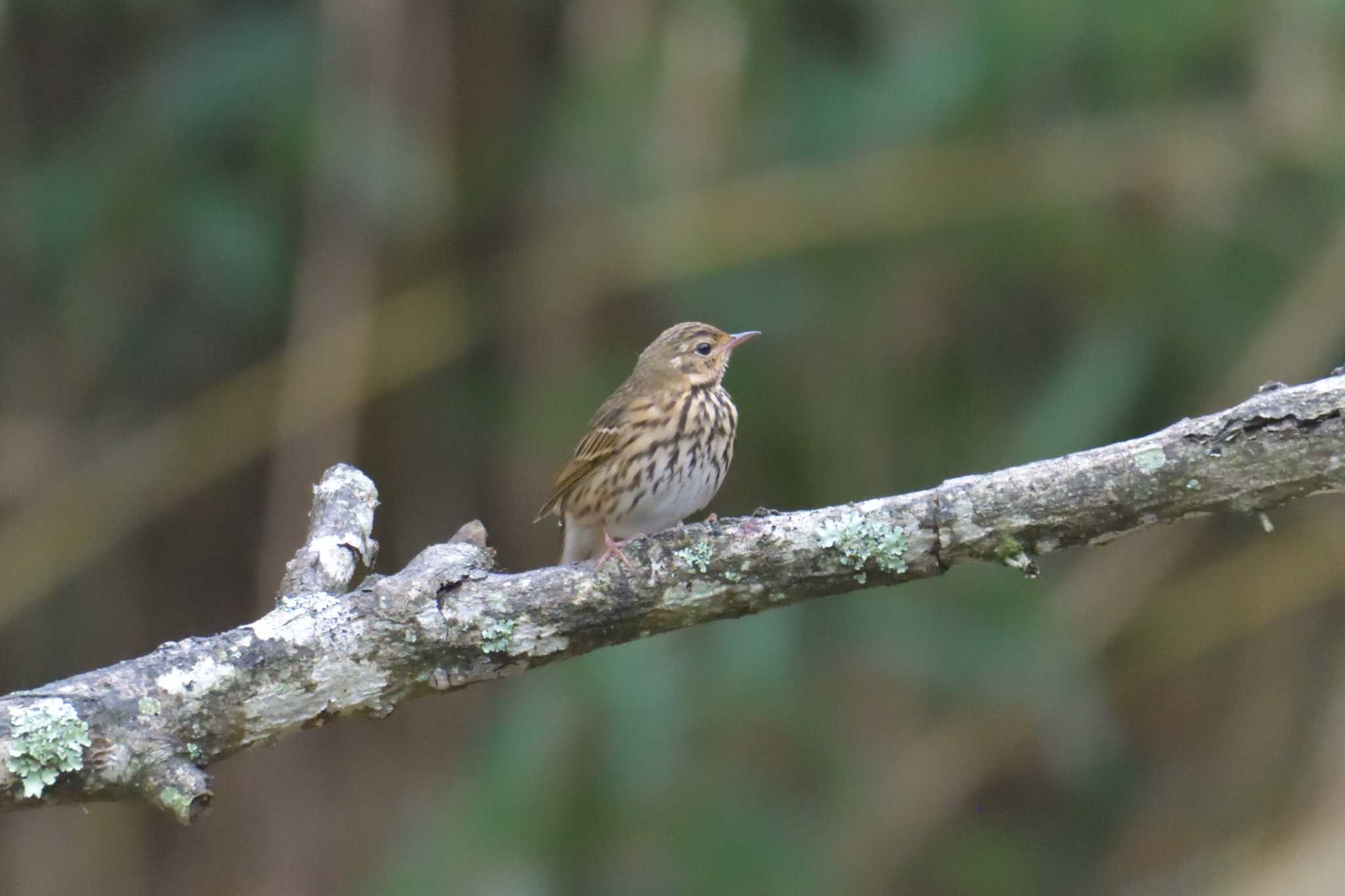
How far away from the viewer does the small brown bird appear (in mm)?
5285

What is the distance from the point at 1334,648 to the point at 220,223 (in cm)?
568

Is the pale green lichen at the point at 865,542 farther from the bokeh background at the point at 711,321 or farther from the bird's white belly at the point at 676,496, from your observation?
the bokeh background at the point at 711,321

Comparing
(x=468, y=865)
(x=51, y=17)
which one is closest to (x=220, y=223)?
(x=51, y=17)

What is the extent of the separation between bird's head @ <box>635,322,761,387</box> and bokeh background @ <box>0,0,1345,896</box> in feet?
5.47

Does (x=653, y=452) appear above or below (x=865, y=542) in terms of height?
above

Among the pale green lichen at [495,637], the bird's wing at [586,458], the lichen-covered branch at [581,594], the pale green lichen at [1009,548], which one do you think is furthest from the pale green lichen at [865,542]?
the bird's wing at [586,458]

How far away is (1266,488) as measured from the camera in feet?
11.0

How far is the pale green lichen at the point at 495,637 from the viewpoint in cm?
353

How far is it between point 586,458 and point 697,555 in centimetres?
194

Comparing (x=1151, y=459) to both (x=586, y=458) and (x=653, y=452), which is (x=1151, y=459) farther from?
(x=586, y=458)

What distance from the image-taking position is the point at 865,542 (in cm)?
345

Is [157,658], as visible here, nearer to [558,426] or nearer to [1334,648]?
[558,426]

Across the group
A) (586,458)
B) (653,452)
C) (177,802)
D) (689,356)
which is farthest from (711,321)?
(177,802)

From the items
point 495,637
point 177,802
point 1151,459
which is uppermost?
point 1151,459
